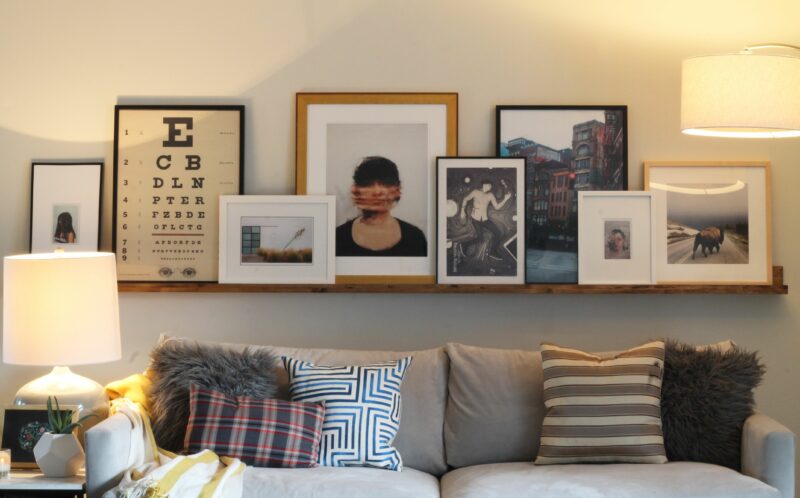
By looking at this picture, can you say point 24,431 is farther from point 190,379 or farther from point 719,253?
point 719,253

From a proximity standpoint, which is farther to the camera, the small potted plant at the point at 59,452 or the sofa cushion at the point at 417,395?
the sofa cushion at the point at 417,395

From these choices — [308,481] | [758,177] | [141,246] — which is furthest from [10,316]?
[758,177]

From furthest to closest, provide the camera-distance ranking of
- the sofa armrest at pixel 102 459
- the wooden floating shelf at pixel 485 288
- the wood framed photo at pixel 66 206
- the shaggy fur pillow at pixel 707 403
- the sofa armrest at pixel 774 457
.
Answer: the wood framed photo at pixel 66 206 < the wooden floating shelf at pixel 485 288 < the shaggy fur pillow at pixel 707 403 < the sofa armrest at pixel 774 457 < the sofa armrest at pixel 102 459

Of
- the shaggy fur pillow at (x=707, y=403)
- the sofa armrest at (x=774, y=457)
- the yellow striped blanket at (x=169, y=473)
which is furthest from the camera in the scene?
the shaggy fur pillow at (x=707, y=403)

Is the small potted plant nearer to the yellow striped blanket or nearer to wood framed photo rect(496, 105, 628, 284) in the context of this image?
the yellow striped blanket

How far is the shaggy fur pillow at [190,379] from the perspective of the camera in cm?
329

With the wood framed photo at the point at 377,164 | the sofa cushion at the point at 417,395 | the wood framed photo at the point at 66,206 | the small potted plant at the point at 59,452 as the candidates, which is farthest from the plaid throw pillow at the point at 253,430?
the wood framed photo at the point at 66,206

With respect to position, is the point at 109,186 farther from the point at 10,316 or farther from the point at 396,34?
the point at 396,34

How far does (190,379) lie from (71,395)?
0.46 metres

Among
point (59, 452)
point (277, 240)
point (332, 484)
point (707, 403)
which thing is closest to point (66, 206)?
point (277, 240)

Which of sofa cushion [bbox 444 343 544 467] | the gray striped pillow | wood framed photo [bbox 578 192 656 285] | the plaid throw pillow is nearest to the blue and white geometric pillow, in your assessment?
the plaid throw pillow

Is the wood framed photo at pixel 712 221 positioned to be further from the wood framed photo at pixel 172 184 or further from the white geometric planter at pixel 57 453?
the white geometric planter at pixel 57 453

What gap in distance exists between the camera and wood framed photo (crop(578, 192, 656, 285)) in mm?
3904

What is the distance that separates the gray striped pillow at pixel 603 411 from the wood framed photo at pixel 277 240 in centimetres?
111
